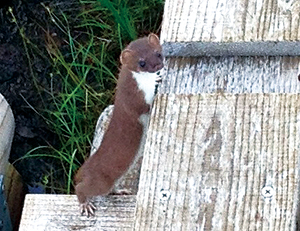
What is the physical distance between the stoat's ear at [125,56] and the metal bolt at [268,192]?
0.87 m

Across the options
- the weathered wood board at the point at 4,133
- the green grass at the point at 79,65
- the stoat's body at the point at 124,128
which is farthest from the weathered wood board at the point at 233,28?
the green grass at the point at 79,65

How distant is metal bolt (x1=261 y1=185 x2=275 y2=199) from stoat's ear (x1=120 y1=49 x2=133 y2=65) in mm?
868

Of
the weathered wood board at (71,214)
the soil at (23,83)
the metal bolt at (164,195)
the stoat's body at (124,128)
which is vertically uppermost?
the soil at (23,83)

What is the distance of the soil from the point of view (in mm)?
3615

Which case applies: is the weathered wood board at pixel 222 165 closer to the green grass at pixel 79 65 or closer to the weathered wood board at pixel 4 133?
the weathered wood board at pixel 4 133

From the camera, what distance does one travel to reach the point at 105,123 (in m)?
2.49

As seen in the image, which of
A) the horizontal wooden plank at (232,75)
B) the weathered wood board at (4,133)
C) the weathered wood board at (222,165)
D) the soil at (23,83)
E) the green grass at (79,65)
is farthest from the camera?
the soil at (23,83)

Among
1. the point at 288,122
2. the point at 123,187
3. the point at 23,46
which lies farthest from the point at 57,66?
the point at 288,122

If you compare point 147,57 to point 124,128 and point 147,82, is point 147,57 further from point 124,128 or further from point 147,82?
point 124,128

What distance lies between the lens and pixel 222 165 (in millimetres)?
1707

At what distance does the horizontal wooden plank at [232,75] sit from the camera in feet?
6.27

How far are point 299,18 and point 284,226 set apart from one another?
57 centimetres

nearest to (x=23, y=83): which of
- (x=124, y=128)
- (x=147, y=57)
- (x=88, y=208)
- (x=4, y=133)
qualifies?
(x=4, y=133)

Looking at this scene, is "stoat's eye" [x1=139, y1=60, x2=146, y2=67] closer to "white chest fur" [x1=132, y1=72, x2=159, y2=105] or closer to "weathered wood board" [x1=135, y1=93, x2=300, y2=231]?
"white chest fur" [x1=132, y1=72, x2=159, y2=105]
